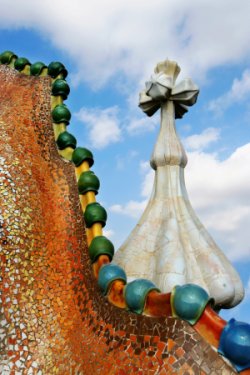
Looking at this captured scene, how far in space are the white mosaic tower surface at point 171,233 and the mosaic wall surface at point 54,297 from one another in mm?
981

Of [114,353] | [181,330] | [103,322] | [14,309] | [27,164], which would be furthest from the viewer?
[27,164]

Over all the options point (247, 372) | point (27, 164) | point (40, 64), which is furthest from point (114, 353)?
point (40, 64)

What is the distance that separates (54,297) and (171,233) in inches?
58.4

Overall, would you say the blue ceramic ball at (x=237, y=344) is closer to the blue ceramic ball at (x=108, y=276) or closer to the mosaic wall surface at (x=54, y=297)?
the mosaic wall surface at (x=54, y=297)

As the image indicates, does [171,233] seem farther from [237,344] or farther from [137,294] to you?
[237,344]

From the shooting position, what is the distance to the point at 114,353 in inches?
125

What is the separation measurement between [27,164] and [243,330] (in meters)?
2.44

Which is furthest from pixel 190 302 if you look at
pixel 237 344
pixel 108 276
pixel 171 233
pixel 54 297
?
pixel 171 233

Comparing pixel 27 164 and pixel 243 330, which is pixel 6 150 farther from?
pixel 243 330

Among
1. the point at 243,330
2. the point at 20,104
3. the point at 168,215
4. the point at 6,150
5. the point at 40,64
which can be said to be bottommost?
the point at 243,330

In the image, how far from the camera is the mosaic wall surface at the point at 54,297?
299cm

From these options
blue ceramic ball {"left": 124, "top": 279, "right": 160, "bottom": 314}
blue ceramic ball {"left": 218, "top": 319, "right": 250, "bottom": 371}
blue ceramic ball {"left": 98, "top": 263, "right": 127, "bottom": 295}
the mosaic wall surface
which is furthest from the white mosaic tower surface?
blue ceramic ball {"left": 218, "top": 319, "right": 250, "bottom": 371}

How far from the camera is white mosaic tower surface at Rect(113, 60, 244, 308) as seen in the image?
4.65 metres

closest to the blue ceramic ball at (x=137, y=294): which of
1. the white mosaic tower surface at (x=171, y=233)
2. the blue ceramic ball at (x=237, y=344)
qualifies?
the blue ceramic ball at (x=237, y=344)
